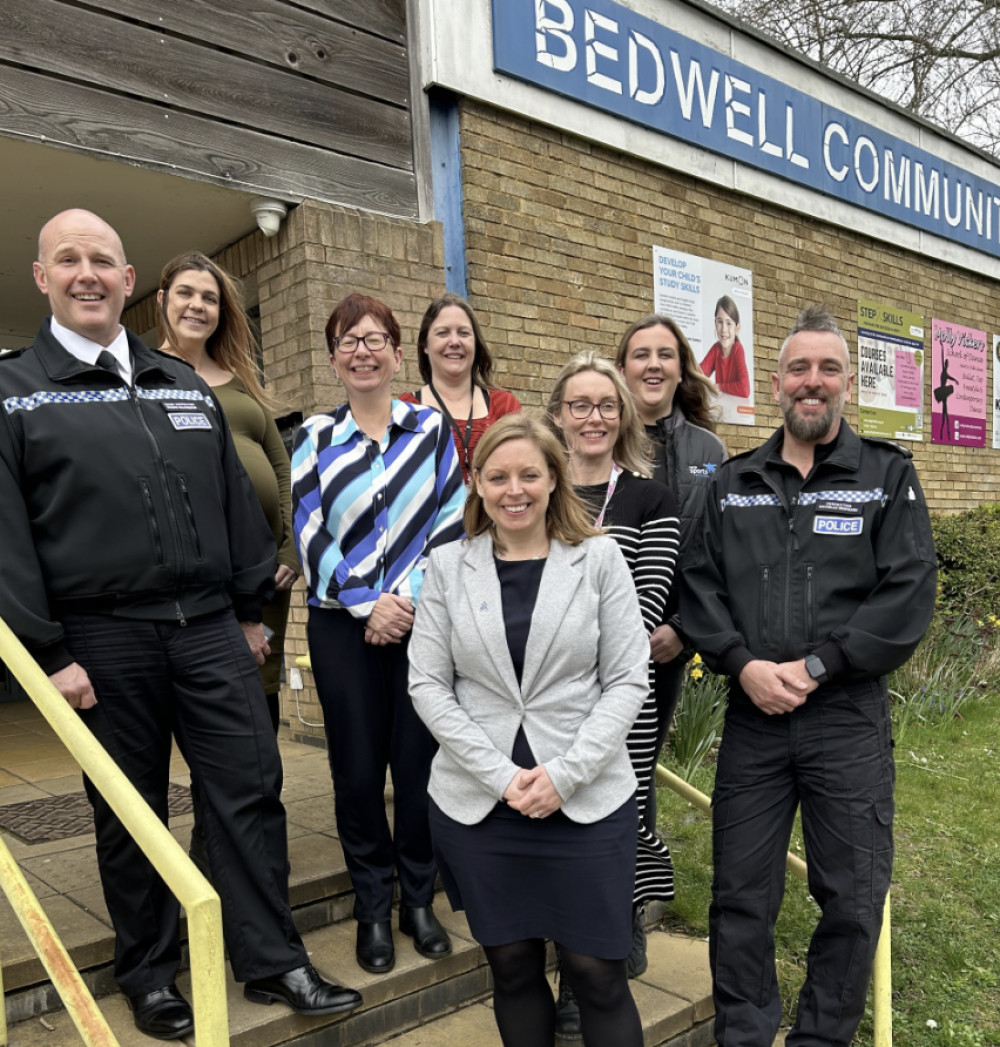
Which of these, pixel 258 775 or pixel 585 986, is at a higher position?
pixel 258 775

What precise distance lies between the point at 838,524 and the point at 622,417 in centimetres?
68

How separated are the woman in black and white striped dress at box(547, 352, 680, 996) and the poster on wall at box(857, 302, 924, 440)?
6.39m

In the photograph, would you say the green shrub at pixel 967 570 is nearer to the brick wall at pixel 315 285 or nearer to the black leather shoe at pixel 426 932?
the brick wall at pixel 315 285

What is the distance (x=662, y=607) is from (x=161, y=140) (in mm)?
3294

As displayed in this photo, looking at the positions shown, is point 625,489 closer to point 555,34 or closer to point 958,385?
point 555,34

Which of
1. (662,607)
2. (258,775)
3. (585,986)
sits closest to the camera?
(585,986)

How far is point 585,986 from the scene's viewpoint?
214 cm

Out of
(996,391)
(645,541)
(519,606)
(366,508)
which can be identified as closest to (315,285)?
(366,508)

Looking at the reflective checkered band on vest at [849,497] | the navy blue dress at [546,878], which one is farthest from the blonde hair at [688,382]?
the navy blue dress at [546,878]

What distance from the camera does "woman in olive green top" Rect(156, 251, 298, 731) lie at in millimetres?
2963

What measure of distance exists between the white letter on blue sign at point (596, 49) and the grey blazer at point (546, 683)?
4.75 meters

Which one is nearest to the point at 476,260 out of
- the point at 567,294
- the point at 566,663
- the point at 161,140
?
the point at 567,294

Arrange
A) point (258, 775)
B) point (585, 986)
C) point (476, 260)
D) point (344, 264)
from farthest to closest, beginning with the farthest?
point (476, 260) < point (344, 264) < point (258, 775) < point (585, 986)

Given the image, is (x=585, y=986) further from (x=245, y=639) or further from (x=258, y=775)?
(x=245, y=639)
